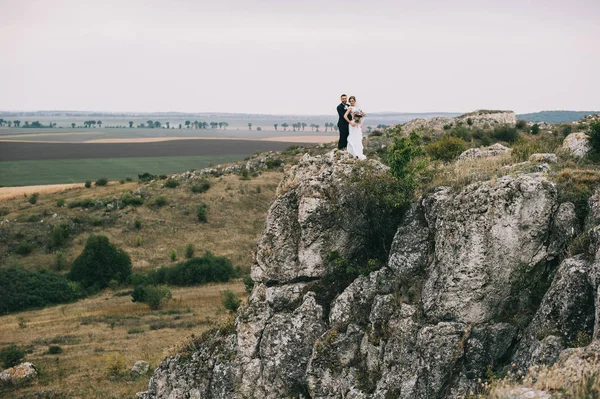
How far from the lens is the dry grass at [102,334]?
35.3 m

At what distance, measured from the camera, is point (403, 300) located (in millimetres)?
17250

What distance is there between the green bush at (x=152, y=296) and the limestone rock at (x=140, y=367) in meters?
16.1

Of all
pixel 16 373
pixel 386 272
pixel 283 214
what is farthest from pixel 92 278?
pixel 386 272

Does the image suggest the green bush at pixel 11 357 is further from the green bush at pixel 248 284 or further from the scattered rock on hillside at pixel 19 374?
the green bush at pixel 248 284

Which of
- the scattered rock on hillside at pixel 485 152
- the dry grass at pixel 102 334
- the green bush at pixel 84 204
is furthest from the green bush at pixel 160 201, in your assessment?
the scattered rock on hillside at pixel 485 152

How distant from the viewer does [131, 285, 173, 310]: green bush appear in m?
54.0

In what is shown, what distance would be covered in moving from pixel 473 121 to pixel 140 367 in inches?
2566

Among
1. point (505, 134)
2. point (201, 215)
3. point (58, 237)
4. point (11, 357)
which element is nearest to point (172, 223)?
point (201, 215)

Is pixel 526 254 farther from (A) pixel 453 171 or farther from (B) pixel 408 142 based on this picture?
(B) pixel 408 142

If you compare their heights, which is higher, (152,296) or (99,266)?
(99,266)

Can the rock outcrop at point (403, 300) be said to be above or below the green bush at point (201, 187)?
A: above

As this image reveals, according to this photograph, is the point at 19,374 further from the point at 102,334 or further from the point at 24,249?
the point at 24,249

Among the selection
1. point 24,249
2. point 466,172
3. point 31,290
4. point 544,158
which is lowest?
point 31,290

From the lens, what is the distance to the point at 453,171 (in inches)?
808
